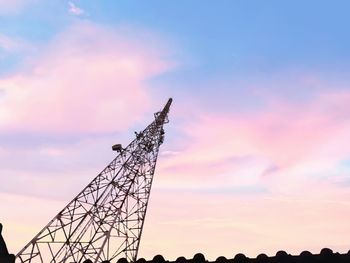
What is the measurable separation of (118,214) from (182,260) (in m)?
Answer: 24.2

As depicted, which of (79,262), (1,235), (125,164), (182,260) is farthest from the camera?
(125,164)

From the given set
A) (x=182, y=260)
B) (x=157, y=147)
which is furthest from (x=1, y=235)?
(x=157, y=147)

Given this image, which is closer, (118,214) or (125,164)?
(118,214)

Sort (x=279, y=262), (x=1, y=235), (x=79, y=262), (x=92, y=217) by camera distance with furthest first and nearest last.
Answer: (x=92, y=217)
(x=79, y=262)
(x=1, y=235)
(x=279, y=262)

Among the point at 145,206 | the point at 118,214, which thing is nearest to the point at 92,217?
the point at 118,214

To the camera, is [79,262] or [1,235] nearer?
[1,235]

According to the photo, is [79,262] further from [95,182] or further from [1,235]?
[1,235]

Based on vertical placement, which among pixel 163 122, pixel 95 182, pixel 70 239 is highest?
pixel 163 122

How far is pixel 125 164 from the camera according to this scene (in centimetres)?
4722

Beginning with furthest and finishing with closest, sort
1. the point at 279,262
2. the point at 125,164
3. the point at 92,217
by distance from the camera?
the point at 125,164
the point at 92,217
the point at 279,262

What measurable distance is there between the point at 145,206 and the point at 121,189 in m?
2.92

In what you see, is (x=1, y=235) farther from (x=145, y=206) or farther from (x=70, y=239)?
(x=145, y=206)

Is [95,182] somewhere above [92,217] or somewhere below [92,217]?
above

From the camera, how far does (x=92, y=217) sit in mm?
42375
